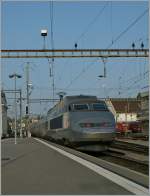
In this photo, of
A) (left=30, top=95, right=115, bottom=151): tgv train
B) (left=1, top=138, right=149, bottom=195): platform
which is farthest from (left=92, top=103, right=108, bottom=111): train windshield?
(left=1, top=138, right=149, bottom=195): platform

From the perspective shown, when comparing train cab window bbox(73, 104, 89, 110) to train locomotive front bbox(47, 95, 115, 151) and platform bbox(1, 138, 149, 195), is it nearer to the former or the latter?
train locomotive front bbox(47, 95, 115, 151)

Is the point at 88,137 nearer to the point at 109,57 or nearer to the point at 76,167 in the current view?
the point at 76,167

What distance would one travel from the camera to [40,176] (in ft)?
36.6

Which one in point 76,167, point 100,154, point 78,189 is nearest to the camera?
point 78,189

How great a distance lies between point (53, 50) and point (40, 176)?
95.5 feet

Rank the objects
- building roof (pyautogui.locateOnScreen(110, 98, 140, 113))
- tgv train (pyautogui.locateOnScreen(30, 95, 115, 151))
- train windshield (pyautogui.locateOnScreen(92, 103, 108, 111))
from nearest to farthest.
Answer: tgv train (pyautogui.locateOnScreen(30, 95, 115, 151)), train windshield (pyautogui.locateOnScreen(92, 103, 108, 111)), building roof (pyautogui.locateOnScreen(110, 98, 140, 113))

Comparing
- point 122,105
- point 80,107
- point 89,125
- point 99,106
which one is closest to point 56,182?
point 89,125

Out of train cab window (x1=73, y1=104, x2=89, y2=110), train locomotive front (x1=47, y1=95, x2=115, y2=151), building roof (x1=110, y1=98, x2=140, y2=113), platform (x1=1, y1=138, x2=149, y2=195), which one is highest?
building roof (x1=110, y1=98, x2=140, y2=113)

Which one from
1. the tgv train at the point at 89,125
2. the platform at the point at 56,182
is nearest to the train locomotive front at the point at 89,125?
the tgv train at the point at 89,125

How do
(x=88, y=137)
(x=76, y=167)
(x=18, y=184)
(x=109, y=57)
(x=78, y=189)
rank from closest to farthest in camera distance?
1. (x=78, y=189)
2. (x=18, y=184)
3. (x=76, y=167)
4. (x=88, y=137)
5. (x=109, y=57)

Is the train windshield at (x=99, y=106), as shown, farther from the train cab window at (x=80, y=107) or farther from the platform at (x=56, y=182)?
the platform at (x=56, y=182)

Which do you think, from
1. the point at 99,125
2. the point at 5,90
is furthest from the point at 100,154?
the point at 5,90

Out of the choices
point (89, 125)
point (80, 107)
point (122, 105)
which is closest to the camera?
point (89, 125)

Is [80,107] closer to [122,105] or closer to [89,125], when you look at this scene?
[89,125]
